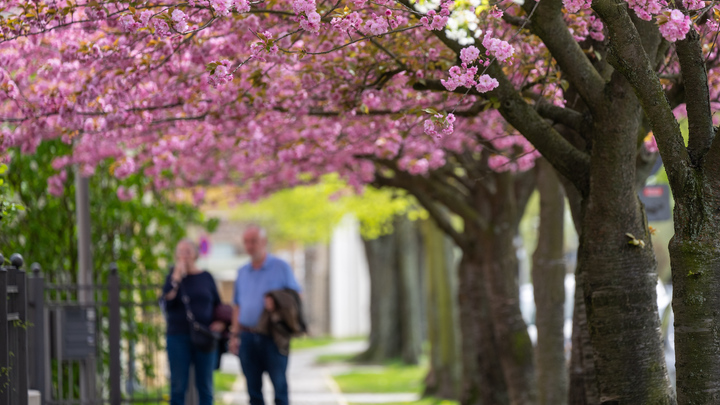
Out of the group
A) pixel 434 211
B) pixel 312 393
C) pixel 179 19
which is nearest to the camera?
pixel 179 19

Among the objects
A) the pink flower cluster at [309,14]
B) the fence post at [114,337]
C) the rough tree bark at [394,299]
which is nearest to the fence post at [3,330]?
the pink flower cluster at [309,14]

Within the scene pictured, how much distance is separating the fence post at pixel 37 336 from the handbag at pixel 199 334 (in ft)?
4.61

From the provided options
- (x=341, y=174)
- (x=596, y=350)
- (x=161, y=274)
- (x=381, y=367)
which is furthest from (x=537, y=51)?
(x=381, y=367)

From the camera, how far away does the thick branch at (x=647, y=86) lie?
5.43 meters

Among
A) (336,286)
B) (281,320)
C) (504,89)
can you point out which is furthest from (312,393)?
(336,286)

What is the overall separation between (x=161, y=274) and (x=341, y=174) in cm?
300

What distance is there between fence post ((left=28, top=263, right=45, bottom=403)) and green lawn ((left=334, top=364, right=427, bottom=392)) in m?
10.9

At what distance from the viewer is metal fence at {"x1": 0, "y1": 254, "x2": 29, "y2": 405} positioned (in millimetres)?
6082

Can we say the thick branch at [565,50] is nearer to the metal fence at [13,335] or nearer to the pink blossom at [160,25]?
the pink blossom at [160,25]

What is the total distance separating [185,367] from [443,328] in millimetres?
7644

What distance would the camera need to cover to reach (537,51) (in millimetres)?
7691

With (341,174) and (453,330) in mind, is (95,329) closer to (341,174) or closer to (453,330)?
(341,174)

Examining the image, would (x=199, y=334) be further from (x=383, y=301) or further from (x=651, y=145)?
(x=383, y=301)

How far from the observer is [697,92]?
5473 mm
